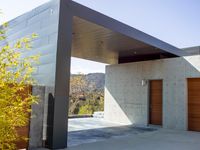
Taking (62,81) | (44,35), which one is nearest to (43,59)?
(44,35)

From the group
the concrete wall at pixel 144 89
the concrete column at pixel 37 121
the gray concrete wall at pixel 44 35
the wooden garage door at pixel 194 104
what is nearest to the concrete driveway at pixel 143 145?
the concrete column at pixel 37 121

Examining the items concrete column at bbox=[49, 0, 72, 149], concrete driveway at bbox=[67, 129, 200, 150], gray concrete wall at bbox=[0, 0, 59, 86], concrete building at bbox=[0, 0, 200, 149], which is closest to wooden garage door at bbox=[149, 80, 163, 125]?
concrete building at bbox=[0, 0, 200, 149]

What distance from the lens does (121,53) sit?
476 inches

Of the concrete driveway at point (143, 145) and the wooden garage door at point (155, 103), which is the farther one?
the wooden garage door at point (155, 103)

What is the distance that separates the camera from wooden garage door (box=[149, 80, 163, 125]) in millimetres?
11102

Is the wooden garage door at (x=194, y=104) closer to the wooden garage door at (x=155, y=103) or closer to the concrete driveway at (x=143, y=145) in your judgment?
the wooden garage door at (x=155, y=103)

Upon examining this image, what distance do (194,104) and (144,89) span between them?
248cm

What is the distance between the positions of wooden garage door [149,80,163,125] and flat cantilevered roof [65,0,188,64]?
1.59 meters

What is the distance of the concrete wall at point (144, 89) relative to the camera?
10.2 m

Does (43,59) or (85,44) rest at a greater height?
(85,44)

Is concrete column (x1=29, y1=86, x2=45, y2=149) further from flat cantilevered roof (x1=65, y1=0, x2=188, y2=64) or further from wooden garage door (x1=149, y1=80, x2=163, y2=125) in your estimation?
wooden garage door (x1=149, y1=80, x2=163, y2=125)

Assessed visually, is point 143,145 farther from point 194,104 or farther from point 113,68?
point 113,68

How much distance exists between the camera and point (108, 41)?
372 inches

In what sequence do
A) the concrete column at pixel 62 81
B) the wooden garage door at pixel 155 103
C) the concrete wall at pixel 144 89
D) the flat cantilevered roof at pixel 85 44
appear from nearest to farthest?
the concrete column at pixel 62 81 < the flat cantilevered roof at pixel 85 44 < the concrete wall at pixel 144 89 < the wooden garage door at pixel 155 103
